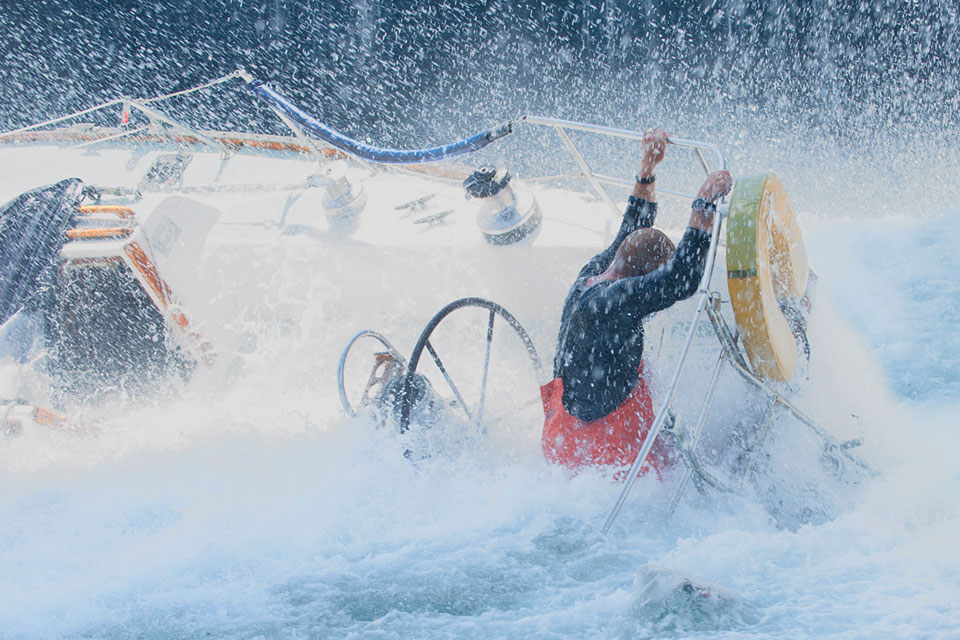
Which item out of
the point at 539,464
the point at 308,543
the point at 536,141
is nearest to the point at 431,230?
the point at 539,464

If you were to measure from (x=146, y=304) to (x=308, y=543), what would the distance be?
1.38 metres

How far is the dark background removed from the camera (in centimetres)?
613

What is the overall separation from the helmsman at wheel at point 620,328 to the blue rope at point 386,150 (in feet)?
2.06

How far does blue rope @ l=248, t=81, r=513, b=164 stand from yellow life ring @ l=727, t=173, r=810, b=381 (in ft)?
3.27

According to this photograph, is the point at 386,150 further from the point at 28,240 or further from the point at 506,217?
the point at 28,240

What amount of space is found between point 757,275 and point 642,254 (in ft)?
1.16

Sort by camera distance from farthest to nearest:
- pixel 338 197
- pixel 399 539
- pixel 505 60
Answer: pixel 505 60 < pixel 338 197 < pixel 399 539

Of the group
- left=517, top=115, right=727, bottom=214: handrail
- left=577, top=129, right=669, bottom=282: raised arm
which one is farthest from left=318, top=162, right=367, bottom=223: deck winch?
left=577, top=129, right=669, bottom=282: raised arm

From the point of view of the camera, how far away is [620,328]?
205 cm

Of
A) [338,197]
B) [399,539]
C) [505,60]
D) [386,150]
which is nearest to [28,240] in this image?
[338,197]

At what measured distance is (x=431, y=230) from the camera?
3.27m

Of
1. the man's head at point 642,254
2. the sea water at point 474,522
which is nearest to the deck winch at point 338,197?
the sea water at point 474,522

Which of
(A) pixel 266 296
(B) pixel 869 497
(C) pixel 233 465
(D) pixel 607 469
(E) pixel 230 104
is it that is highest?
(E) pixel 230 104

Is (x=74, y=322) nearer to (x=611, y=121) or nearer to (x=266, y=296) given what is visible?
(x=266, y=296)
